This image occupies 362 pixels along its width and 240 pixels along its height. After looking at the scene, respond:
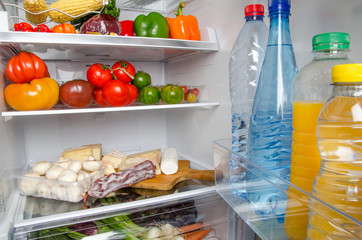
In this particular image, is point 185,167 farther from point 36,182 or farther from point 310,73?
point 310,73

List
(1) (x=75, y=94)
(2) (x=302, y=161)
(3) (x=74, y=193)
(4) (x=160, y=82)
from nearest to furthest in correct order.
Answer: (2) (x=302, y=161) < (3) (x=74, y=193) < (1) (x=75, y=94) < (4) (x=160, y=82)

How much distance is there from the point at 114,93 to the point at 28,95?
310 millimetres

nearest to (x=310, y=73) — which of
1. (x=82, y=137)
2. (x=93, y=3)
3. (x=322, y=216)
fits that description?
(x=322, y=216)

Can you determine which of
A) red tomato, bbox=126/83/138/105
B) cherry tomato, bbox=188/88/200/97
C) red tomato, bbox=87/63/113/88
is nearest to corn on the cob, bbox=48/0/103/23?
red tomato, bbox=87/63/113/88

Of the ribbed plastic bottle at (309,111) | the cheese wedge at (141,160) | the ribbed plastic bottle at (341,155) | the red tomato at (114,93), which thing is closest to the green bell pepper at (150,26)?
the red tomato at (114,93)

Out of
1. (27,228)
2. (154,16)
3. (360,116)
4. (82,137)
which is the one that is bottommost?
(27,228)

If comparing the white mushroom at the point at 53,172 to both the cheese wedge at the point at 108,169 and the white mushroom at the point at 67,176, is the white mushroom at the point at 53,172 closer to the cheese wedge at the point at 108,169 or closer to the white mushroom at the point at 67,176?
the white mushroom at the point at 67,176

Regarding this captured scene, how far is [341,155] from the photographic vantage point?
1.32ft

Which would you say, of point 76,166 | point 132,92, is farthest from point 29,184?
point 132,92

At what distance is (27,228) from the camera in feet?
2.73

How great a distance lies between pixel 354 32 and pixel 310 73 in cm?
20

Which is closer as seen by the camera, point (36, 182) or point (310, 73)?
point (310, 73)

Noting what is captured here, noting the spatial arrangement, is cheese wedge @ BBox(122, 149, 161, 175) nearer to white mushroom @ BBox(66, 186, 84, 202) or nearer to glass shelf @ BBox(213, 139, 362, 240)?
white mushroom @ BBox(66, 186, 84, 202)

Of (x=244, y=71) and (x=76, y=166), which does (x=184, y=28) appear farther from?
(x=76, y=166)
